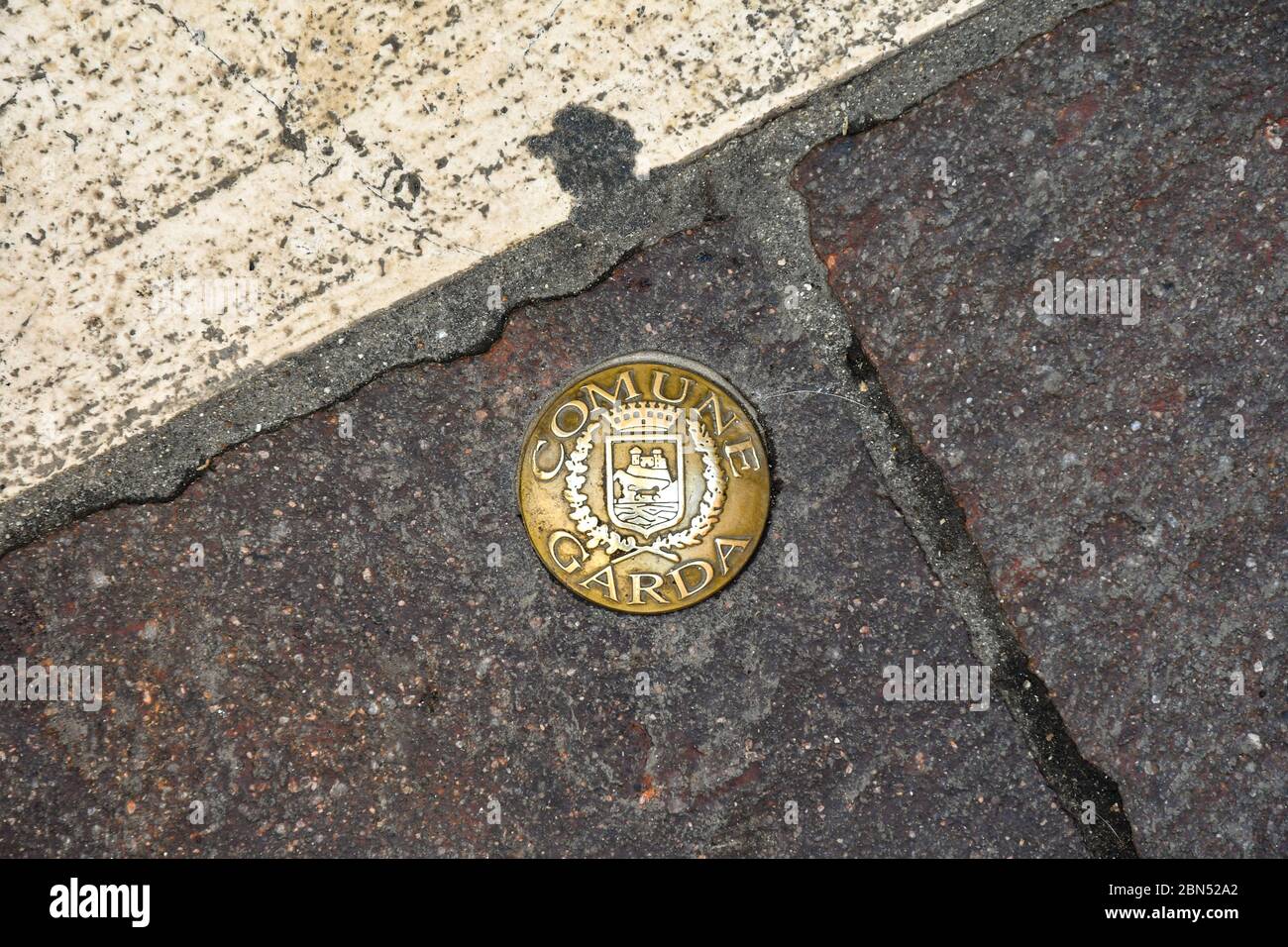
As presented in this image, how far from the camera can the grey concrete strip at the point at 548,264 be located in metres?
1.71

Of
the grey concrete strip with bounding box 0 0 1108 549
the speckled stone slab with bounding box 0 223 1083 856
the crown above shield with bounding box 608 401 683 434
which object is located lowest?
the speckled stone slab with bounding box 0 223 1083 856

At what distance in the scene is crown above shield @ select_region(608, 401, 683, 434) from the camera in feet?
5.78

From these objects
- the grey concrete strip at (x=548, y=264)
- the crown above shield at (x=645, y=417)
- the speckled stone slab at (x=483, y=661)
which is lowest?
A: the speckled stone slab at (x=483, y=661)

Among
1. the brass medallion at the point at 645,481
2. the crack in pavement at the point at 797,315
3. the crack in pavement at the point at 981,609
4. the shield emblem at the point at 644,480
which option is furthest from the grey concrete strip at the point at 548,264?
the crack in pavement at the point at 981,609

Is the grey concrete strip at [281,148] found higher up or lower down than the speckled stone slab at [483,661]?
higher up

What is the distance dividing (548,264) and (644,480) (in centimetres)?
54

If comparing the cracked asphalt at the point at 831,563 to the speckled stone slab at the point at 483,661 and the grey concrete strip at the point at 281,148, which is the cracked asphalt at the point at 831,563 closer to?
the speckled stone slab at the point at 483,661

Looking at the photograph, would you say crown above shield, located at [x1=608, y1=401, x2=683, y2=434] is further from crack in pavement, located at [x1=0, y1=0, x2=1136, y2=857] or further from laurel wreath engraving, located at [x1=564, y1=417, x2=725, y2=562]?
crack in pavement, located at [x1=0, y1=0, x2=1136, y2=857]

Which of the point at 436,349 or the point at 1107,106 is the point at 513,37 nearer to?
the point at 436,349

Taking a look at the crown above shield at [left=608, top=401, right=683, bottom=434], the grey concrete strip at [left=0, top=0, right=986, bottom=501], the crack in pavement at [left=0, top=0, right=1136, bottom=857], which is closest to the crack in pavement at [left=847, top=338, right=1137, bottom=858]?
the crack in pavement at [left=0, top=0, right=1136, bottom=857]

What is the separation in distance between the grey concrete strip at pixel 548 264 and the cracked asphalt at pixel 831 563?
0.03m

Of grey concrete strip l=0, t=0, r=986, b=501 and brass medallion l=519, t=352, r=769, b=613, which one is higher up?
grey concrete strip l=0, t=0, r=986, b=501

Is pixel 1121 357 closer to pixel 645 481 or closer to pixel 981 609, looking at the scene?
pixel 981 609

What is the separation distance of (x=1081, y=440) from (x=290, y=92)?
1.92 meters
